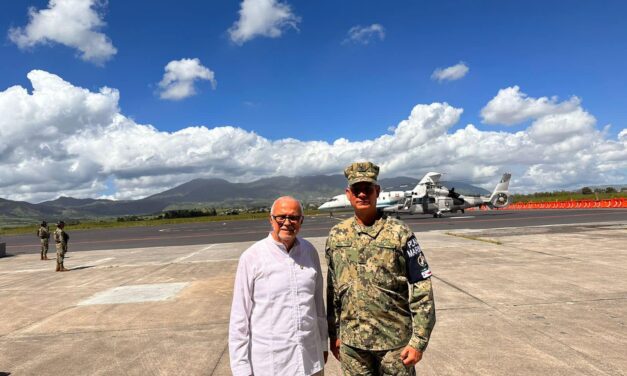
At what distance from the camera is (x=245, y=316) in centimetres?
252

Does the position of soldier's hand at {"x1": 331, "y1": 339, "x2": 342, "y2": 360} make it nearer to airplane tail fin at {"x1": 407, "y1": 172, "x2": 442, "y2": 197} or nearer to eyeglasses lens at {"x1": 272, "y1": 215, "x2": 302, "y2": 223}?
eyeglasses lens at {"x1": 272, "y1": 215, "x2": 302, "y2": 223}

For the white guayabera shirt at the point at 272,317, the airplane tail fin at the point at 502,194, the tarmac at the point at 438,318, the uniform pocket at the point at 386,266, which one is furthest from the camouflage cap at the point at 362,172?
the airplane tail fin at the point at 502,194

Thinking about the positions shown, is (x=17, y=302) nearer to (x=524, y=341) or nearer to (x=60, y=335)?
(x=60, y=335)

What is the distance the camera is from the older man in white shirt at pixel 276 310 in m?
2.49

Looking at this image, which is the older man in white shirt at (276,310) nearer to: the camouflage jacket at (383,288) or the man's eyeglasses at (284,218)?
the man's eyeglasses at (284,218)

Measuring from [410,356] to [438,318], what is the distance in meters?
4.11

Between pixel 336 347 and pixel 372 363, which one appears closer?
pixel 372 363

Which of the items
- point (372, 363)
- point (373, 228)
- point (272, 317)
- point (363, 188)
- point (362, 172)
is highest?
point (362, 172)

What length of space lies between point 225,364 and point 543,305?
5509 mm

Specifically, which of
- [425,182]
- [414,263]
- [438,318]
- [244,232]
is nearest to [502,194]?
[425,182]

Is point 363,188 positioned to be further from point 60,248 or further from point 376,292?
point 60,248

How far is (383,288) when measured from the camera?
8.78ft

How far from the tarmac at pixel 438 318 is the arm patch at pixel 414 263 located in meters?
2.33

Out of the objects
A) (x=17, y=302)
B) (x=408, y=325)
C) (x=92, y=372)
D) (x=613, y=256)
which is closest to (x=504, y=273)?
(x=613, y=256)
